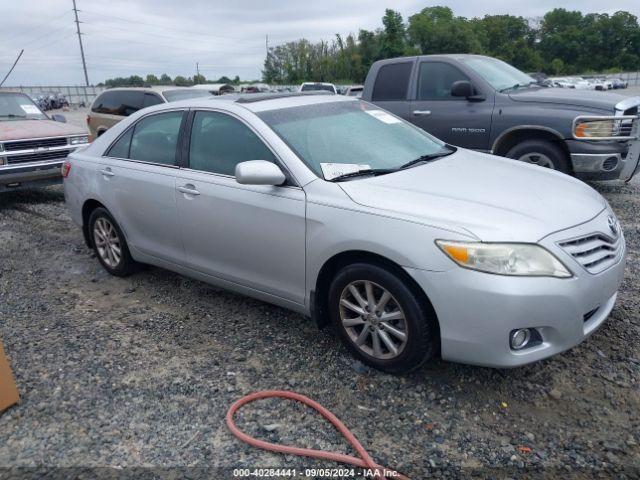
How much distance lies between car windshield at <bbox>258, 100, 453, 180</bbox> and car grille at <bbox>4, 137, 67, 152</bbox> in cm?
580

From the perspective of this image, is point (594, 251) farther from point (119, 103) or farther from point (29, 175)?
point (119, 103)

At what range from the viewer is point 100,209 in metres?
4.86

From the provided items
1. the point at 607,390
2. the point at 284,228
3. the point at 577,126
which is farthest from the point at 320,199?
the point at 577,126

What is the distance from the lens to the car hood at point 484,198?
2.73m

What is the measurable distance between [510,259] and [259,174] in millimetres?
1525

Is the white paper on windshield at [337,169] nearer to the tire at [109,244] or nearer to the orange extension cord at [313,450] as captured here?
the orange extension cord at [313,450]

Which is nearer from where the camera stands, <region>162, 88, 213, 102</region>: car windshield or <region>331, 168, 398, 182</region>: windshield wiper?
<region>331, 168, 398, 182</region>: windshield wiper

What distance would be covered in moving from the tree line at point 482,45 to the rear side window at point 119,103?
48.0 m

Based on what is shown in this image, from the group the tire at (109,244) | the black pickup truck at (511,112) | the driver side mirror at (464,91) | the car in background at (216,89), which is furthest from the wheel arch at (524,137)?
the car in background at (216,89)

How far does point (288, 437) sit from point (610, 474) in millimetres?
1511

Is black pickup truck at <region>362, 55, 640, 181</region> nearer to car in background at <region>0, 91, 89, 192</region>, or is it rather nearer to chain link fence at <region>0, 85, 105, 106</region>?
car in background at <region>0, 91, 89, 192</region>

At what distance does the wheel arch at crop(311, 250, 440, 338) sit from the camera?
2.85 metres

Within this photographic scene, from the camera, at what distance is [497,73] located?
7324mm

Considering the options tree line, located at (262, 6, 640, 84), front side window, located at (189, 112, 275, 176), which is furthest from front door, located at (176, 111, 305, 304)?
tree line, located at (262, 6, 640, 84)
